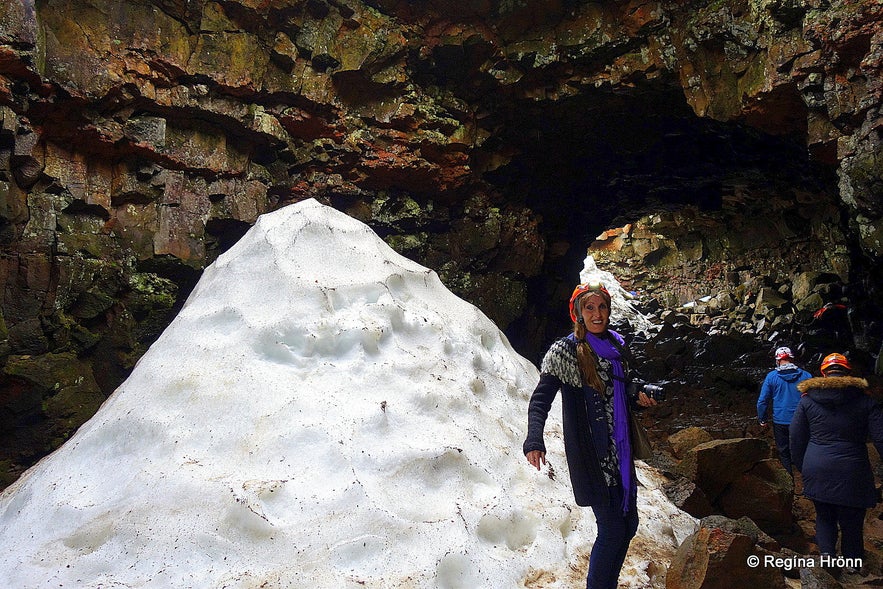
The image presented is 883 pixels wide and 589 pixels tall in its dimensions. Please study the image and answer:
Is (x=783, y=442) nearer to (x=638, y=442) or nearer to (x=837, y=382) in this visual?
(x=837, y=382)

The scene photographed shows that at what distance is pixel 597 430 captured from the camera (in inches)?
99.7

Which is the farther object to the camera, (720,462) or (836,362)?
(720,462)

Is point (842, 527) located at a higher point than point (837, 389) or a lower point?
lower

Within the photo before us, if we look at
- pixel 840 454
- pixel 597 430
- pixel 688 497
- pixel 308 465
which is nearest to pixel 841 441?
pixel 840 454

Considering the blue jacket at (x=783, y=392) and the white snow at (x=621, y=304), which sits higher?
the white snow at (x=621, y=304)

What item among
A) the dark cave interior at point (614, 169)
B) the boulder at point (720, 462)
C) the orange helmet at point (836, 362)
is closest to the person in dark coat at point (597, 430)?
the orange helmet at point (836, 362)

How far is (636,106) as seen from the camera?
1044 cm

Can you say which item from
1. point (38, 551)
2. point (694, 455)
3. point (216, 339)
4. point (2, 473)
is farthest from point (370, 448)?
point (2, 473)

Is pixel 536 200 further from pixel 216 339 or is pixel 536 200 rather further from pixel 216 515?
pixel 216 515

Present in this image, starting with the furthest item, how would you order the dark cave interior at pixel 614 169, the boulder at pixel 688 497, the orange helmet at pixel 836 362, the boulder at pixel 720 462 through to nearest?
the dark cave interior at pixel 614 169, the boulder at pixel 720 462, the boulder at pixel 688 497, the orange helmet at pixel 836 362

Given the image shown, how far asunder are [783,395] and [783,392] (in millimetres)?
32

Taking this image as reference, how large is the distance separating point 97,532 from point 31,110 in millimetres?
6311

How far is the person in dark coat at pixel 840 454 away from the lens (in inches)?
148

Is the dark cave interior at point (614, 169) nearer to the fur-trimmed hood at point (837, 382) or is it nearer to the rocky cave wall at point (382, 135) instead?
the rocky cave wall at point (382, 135)
